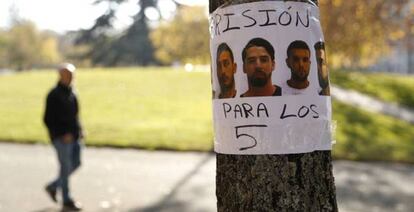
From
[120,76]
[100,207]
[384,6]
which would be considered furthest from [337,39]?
[120,76]

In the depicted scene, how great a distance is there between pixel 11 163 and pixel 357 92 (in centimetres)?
1867

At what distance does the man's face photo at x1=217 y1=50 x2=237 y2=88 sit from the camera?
2162 millimetres

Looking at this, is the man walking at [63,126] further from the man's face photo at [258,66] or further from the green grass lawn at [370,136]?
the green grass lawn at [370,136]

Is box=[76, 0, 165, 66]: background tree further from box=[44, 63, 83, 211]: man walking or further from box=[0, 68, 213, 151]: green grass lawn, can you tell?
box=[44, 63, 83, 211]: man walking

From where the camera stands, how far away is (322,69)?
7.16 feet

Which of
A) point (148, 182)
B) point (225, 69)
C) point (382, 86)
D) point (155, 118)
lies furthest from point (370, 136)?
point (225, 69)

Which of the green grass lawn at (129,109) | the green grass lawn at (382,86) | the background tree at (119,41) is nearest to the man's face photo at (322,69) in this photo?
the green grass lawn at (129,109)

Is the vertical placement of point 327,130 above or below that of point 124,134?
above

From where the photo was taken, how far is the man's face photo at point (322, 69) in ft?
7.08

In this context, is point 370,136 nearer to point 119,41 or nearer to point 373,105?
point 373,105

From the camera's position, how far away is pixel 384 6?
16703 millimetres

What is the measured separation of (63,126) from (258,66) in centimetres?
502

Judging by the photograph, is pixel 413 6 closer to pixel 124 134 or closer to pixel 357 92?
pixel 357 92

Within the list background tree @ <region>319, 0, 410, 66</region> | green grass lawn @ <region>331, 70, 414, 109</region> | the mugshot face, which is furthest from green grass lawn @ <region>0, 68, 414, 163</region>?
the mugshot face
